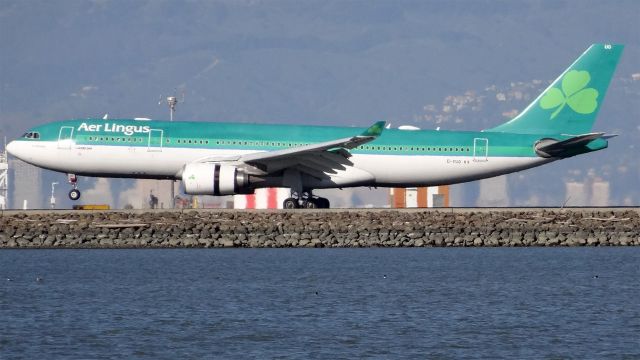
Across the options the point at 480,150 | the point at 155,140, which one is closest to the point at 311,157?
the point at 155,140

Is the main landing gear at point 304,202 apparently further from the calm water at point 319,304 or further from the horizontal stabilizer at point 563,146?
the horizontal stabilizer at point 563,146

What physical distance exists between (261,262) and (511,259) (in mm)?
10485

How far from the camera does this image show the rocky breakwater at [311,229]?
63812mm

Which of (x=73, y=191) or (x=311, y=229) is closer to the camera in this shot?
(x=311, y=229)

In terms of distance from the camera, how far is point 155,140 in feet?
220

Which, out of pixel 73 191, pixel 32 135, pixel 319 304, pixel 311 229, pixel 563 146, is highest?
pixel 32 135

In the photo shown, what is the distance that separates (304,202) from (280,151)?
17.1ft

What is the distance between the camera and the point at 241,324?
42.9 meters

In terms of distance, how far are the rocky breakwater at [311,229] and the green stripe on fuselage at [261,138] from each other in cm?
306

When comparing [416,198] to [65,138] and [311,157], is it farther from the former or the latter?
[65,138]

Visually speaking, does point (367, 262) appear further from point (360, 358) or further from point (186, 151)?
point (360, 358)

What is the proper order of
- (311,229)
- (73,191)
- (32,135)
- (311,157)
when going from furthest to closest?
(73,191)
(32,135)
(311,157)
(311,229)

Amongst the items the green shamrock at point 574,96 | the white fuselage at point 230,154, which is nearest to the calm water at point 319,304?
the white fuselage at point 230,154

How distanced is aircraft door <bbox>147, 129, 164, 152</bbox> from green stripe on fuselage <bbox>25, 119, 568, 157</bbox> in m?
0.04
